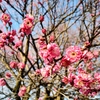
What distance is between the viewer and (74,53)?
218cm

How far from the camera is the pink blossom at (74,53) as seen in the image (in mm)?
2170

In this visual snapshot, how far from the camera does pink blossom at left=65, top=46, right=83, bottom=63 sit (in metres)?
2.17

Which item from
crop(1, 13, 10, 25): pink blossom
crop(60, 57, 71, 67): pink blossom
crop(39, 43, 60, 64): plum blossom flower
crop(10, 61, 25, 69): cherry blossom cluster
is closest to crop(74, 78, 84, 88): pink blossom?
crop(60, 57, 71, 67): pink blossom

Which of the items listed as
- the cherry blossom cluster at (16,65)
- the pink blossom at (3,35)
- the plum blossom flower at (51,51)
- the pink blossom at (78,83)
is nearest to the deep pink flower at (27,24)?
the pink blossom at (3,35)

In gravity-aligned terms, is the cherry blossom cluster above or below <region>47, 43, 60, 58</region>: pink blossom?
above

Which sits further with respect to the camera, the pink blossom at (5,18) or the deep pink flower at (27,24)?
the pink blossom at (5,18)

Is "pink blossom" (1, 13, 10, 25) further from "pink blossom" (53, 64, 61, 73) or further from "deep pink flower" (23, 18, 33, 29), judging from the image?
"pink blossom" (53, 64, 61, 73)

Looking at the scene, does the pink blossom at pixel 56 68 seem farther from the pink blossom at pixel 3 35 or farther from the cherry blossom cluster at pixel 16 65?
the cherry blossom cluster at pixel 16 65

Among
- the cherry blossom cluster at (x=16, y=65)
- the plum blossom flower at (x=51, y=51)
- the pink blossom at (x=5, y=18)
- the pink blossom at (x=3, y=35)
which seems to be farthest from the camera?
the cherry blossom cluster at (x=16, y=65)

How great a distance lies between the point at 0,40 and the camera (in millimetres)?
2814

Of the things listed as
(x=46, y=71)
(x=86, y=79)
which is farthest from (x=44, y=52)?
(x=86, y=79)

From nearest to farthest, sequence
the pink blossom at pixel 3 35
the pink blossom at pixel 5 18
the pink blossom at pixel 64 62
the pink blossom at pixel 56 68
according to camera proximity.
Result: the pink blossom at pixel 64 62, the pink blossom at pixel 56 68, the pink blossom at pixel 3 35, the pink blossom at pixel 5 18

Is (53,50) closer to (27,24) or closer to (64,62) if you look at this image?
(64,62)

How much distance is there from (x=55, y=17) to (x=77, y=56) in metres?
3.39
